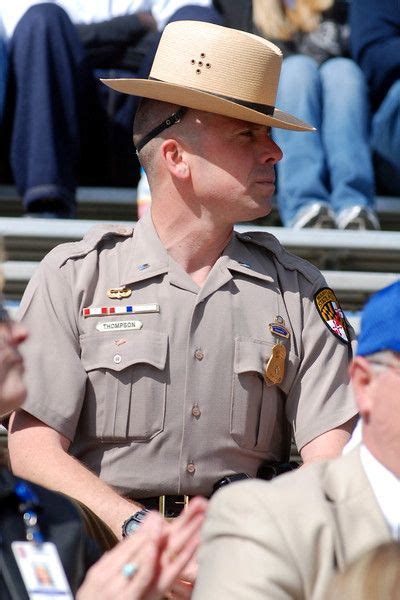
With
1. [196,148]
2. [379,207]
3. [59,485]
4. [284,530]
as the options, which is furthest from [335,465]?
[379,207]

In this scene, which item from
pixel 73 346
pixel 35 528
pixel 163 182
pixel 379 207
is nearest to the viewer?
pixel 35 528

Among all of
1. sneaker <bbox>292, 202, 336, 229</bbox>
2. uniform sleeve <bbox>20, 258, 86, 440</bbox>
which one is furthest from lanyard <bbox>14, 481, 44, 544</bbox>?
sneaker <bbox>292, 202, 336, 229</bbox>

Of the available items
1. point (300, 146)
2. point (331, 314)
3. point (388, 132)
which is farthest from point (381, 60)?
point (331, 314)

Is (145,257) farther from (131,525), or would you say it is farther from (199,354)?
(131,525)

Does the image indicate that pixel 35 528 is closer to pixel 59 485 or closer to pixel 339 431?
pixel 59 485

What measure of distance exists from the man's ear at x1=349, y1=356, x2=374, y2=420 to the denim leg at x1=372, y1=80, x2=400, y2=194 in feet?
9.48

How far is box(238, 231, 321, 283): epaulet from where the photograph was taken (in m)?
3.63

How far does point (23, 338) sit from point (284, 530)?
1.79 feet

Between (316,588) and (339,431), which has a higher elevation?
(316,588)

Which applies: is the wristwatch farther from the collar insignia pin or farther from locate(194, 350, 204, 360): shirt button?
the collar insignia pin

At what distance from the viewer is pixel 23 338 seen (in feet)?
7.55

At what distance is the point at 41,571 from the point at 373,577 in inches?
24.1

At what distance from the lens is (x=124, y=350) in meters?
3.38

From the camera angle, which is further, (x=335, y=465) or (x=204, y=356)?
(x=204, y=356)
